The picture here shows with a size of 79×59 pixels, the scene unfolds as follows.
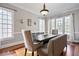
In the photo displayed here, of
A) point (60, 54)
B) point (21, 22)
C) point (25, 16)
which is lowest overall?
point (60, 54)

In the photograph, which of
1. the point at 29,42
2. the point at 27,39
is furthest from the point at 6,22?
the point at 29,42

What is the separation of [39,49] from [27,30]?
49 centimetres

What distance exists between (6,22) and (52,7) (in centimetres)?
94

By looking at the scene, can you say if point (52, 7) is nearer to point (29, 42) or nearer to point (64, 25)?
point (64, 25)

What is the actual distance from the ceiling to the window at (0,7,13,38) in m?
0.25

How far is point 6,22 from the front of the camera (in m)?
1.68

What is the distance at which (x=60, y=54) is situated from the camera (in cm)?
161

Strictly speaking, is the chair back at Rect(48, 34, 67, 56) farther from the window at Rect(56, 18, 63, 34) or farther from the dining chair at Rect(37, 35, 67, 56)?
the window at Rect(56, 18, 63, 34)

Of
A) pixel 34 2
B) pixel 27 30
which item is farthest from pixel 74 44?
pixel 34 2

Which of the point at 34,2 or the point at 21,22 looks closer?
the point at 34,2

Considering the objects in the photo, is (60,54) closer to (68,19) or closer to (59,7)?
(68,19)

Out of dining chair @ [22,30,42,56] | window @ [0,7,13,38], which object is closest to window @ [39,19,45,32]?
dining chair @ [22,30,42,56]

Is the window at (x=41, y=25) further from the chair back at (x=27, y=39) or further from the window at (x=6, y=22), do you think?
the window at (x=6, y=22)

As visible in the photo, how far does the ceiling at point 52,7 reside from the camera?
158 centimetres
